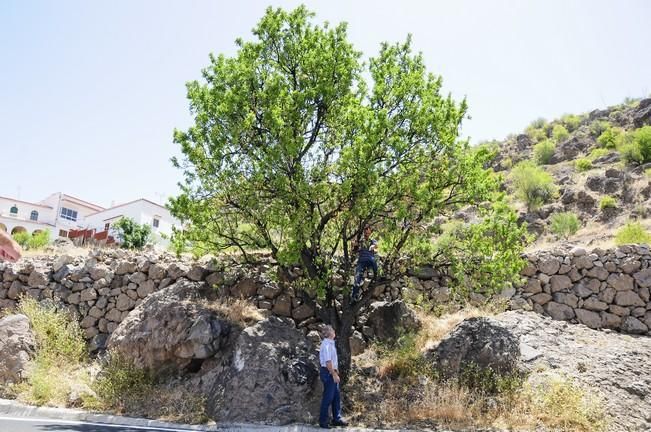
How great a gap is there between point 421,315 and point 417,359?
2062mm

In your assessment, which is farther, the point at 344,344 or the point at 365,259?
the point at 365,259

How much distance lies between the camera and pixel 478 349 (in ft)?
33.9

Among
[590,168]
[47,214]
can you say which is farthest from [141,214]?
[590,168]

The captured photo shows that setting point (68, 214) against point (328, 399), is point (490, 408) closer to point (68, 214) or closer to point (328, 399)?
point (328, 399)

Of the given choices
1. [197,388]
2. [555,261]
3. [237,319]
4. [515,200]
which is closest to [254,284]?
[237,319]

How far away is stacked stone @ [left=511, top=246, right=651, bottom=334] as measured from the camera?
1285cm

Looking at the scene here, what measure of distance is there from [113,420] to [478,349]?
22.6 ft

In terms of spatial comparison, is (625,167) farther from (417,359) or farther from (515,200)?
(417,359)

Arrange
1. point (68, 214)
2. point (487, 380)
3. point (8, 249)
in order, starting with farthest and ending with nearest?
1. point (68, 214)
2. point (8, 249)
3. point (487, 380)

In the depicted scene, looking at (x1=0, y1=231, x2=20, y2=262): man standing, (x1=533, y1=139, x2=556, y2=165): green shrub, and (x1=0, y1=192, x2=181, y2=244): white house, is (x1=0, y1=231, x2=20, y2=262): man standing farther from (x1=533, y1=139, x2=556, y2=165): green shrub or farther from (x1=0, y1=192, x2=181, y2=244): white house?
(x1=0, y1=192, x2=181, y2=244): white house

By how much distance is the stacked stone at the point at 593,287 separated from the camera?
12852mm

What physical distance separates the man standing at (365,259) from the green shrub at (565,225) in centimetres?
1200

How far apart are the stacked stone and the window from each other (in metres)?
51.9

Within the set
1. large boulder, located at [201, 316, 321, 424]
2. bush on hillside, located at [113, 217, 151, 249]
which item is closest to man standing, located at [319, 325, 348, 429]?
large boulder, located at [201, 316, 321, 424]
